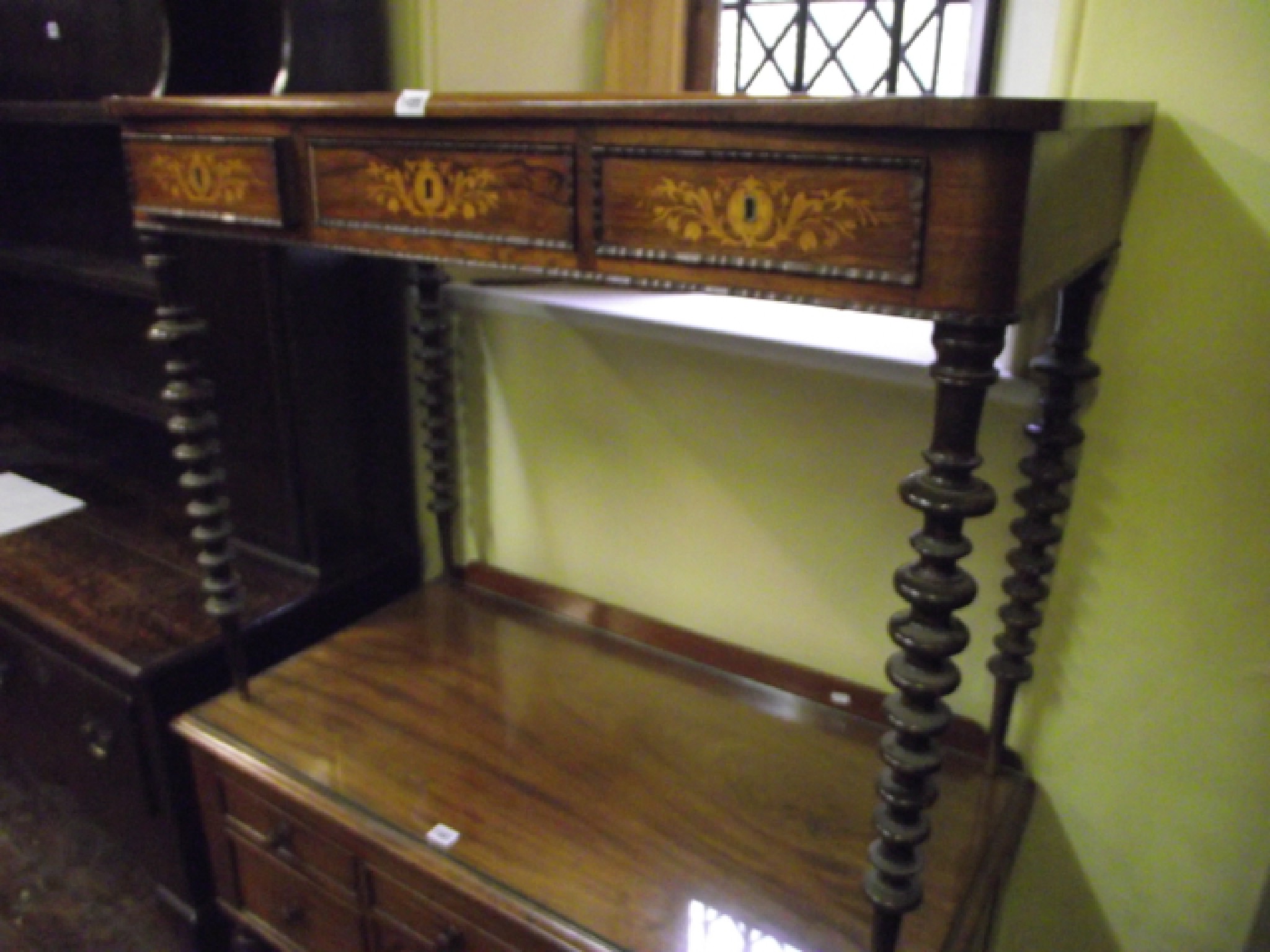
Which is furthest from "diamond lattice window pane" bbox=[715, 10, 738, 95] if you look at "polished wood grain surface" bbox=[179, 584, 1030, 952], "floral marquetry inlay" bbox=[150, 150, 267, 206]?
"polished wood grain surface" bbox=[179, 584, 1030, 952]

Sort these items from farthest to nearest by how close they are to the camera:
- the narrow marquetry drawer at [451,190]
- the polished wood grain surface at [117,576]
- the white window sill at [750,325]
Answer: the polished wood grain surface at [117,576] < the white window sill at [750,325] < the narrow marquetry drawer at [451,190]

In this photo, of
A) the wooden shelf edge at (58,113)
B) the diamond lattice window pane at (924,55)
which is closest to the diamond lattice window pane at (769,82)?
the diamond lattice window pane at (924,55)

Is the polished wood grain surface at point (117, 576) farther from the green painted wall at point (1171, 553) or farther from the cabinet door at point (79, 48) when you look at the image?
the green painted wall at point (1171, 553)

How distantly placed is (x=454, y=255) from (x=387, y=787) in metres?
0.64

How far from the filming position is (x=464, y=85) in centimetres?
145

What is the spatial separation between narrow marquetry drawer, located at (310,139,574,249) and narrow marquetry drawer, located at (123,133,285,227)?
0.07 meters

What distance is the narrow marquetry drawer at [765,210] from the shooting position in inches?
24.1

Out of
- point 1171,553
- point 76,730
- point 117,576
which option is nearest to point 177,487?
point 117,576

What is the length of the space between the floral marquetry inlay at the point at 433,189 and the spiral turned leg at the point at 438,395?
1.71ft

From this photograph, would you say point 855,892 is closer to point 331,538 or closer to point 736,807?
point 736,807

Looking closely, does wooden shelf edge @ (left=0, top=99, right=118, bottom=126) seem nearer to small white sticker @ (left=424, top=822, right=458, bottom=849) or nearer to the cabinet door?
the cabinet door

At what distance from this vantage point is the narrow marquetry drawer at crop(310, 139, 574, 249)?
775 mm

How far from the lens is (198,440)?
120cm

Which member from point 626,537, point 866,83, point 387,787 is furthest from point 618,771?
point 866,83
